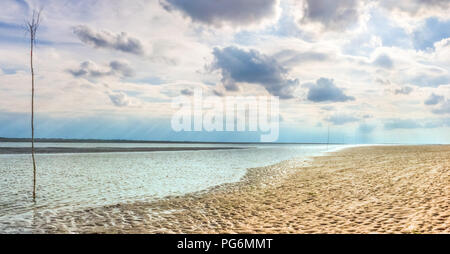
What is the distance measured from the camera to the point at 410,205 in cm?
1012

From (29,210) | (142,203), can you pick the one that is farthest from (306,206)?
(29,210)

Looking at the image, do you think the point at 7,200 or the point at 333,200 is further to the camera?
the point at 7,200

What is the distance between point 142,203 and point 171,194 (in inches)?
98.9

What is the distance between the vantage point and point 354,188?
14.9m
